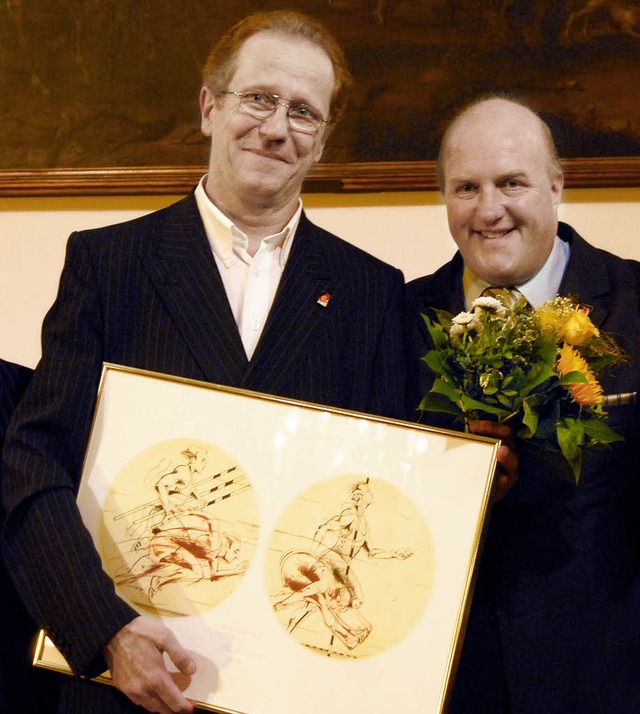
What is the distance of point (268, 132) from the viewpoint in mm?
2223

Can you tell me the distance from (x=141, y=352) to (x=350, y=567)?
2.18ft

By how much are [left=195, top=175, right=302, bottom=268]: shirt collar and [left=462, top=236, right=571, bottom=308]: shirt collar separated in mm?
557

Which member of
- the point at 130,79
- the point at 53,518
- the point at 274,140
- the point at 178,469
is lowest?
the point at 53,518

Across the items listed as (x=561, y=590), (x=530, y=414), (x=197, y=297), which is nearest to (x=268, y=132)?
(x=197, y=297)

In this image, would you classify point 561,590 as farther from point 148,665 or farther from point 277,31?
point 277,31

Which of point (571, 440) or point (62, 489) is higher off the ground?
point (571, 440)

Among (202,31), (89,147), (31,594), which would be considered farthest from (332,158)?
(31,594)

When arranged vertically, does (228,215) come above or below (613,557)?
above

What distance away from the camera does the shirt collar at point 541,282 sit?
2.52 metres

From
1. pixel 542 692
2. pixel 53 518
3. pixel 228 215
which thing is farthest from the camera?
pixel 228 215

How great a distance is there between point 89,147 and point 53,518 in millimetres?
1824

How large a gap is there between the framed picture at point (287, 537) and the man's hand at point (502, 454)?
2.2 inches

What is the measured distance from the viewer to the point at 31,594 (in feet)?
6.31

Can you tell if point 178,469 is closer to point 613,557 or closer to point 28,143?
point 613,557
